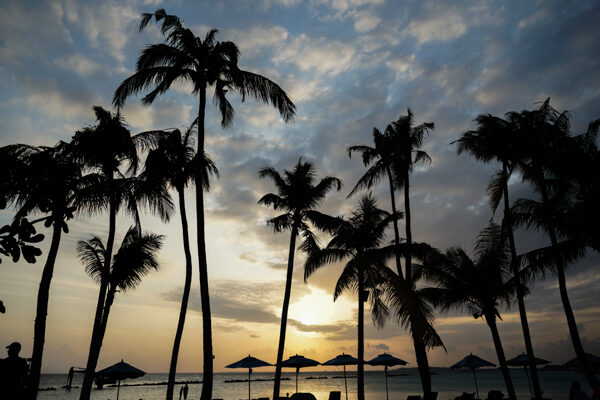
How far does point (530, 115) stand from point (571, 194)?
165 inches

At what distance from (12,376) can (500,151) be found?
799 inches

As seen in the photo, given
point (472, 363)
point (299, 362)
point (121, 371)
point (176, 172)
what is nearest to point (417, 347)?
point (472, 363)

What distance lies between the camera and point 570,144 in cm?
1684

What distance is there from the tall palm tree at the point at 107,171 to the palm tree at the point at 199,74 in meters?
2.61

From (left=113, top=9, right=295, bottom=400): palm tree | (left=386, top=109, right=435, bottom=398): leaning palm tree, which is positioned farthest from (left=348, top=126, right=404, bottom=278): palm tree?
(left=113, top=9, right=295, bottom=400): palm tree

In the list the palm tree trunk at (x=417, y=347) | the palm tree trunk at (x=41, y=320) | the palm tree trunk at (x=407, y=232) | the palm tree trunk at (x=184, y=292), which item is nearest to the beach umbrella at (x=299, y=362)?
the palm tree trunk at (x=417, y=347)

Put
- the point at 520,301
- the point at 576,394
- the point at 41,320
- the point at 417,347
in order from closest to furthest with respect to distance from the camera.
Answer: the point at 576,394
the point at 41,320
the point at 520,301
the point at 417,347

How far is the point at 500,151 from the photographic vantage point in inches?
765

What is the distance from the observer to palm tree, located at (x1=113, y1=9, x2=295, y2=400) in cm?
1371

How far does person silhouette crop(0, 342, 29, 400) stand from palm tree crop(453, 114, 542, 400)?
18.3 metres

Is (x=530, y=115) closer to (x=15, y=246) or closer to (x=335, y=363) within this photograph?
(x=335, y=363)

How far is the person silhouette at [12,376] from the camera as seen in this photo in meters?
5.38

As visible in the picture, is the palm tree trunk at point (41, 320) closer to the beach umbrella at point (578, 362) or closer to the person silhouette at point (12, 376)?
the person silhouette at point (12, 376)

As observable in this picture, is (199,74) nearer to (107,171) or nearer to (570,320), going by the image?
(107,171)
